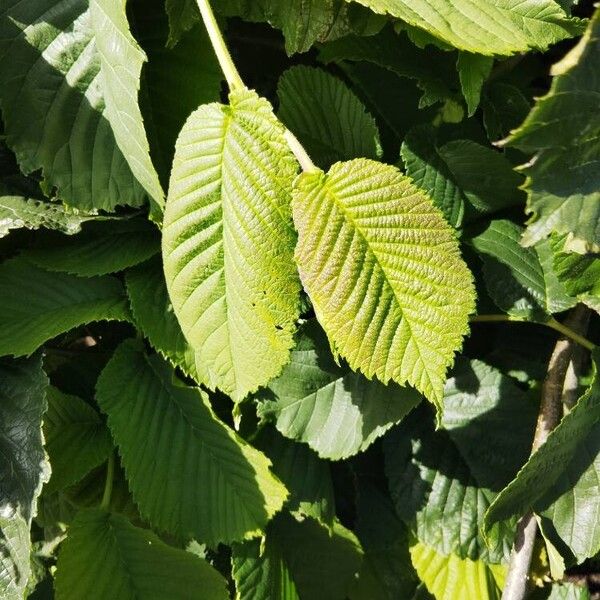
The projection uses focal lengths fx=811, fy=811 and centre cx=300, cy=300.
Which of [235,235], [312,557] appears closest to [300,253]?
[235,235]

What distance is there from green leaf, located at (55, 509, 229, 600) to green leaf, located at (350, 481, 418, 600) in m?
0.29

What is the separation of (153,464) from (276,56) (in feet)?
1.98

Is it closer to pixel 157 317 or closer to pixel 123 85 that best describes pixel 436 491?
pixel 157 317

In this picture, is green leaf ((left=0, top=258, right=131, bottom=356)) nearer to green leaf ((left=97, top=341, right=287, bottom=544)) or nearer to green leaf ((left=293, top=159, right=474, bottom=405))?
green leaf ((left=97, top=341, right=287, bottom=544))

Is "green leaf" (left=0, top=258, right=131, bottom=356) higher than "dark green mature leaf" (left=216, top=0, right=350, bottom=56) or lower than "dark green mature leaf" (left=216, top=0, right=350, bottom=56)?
lower

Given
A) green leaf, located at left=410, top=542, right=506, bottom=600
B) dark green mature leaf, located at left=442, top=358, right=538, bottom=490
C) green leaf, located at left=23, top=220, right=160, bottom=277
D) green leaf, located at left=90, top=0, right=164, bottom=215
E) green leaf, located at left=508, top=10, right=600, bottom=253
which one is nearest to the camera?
green leaf, located at left=508, top=10, right=600, bottom=253

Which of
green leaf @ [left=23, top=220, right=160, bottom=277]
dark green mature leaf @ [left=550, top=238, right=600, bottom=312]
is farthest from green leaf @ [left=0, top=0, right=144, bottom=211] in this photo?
dark green mature leaf @ [left=550, top=238, right=600, bottom=312]

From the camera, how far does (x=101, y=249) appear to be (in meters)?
1.06

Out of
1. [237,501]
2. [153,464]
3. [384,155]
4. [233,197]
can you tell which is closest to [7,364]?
[153,464]

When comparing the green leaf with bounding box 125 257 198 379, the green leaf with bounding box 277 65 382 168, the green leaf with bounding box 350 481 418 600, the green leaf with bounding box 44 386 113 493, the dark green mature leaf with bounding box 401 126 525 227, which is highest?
the green leaf with bounding box 277 65 382 168

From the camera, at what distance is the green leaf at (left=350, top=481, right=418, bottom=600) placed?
4.19ft

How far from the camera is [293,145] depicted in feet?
2.48

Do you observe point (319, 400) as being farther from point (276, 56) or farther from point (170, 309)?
point (276, 56)

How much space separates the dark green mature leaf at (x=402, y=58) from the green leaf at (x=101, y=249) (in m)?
0.33
